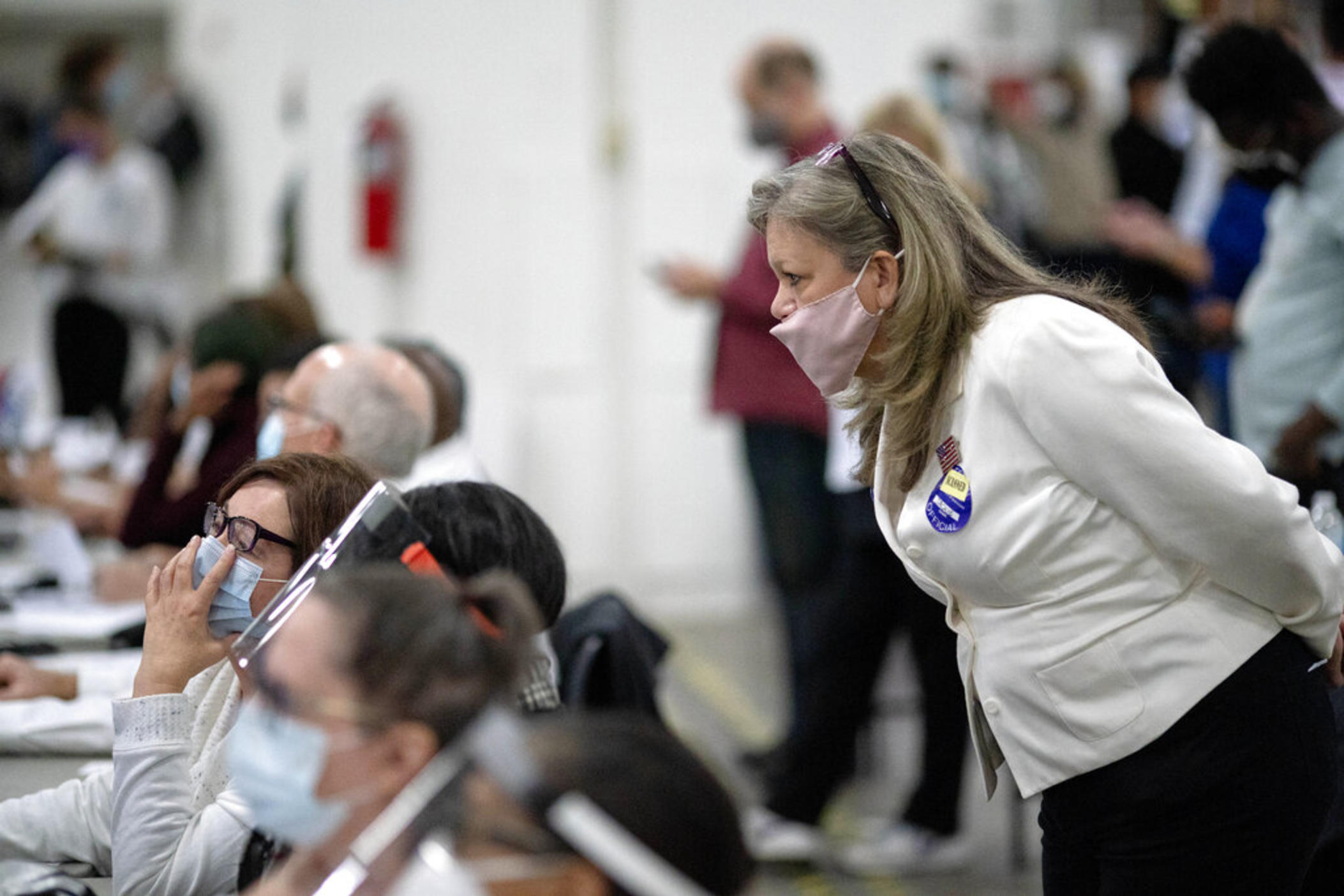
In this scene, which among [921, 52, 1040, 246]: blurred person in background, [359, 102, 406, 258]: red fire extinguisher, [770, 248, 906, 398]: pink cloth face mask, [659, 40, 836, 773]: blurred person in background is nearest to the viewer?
[770, 248, 906, 398]: pink cloth face mask

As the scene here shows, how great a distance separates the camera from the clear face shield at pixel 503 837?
3.88ft

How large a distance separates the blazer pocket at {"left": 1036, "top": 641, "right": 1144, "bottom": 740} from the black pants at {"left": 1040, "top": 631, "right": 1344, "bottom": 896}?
0.18 feet

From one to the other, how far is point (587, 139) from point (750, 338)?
2.73 m

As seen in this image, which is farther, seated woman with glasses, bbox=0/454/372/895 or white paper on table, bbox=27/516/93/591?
white paper on table, bbox=27/516/93/591

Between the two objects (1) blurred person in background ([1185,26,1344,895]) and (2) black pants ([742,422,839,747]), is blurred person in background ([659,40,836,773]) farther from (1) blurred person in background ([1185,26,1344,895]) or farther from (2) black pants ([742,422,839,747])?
(1) blurred person in background ([1185,26,1344,895])

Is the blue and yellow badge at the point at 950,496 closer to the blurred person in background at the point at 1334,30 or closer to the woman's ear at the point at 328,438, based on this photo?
the woman's ear at the point at 328,438

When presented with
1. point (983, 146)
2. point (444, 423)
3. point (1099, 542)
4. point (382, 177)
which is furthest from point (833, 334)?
point (382, 177)

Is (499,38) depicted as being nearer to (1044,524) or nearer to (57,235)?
(57,235)

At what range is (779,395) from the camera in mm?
4301

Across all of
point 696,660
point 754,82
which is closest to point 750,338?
point 754,82

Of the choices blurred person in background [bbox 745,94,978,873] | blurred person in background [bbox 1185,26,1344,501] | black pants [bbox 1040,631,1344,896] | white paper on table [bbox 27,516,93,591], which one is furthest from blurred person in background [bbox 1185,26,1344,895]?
white paper on table [bbox 27,516,93,591]

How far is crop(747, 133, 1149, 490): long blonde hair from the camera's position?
188 centimetres

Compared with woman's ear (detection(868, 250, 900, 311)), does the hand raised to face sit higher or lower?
lower

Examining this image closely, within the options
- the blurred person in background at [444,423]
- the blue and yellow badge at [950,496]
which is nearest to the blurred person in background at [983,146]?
the blurred person in background at [444,423]
